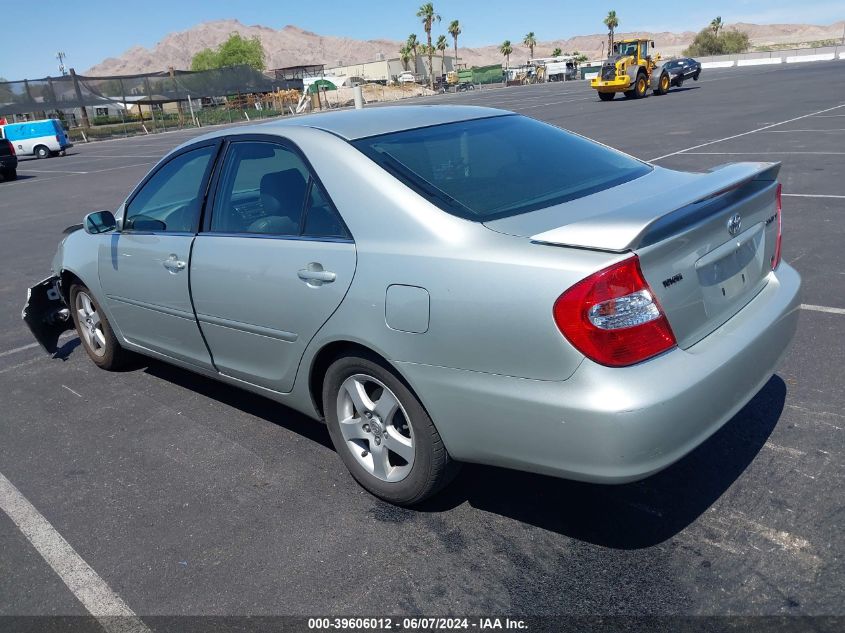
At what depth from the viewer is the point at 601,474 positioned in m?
2.54

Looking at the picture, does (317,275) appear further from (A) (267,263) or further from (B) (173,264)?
(B) (173,264)

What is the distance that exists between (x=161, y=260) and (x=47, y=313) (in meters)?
1.91

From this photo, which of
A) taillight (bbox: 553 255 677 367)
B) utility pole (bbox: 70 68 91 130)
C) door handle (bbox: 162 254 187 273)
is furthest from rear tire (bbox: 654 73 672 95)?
taillight (bbox: 553 255 677 367)

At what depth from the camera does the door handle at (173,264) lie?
400cm

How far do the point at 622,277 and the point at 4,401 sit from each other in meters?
4.29

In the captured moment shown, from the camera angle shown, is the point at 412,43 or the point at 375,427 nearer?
the point at 375,427

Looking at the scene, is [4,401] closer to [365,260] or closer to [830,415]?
[365,260]

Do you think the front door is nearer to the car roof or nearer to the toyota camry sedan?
the toyota camry sedan

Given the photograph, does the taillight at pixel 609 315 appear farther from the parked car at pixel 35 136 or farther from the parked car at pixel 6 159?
the parked car at pixel 35 136

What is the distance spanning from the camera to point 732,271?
9.82ft

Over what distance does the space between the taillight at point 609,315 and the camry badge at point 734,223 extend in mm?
649

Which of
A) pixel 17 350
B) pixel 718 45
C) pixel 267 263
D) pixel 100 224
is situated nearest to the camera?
pixel 267 263

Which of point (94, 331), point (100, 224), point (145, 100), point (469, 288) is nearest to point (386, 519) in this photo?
point (469, 288)

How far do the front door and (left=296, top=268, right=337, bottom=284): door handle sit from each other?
1.00 m
